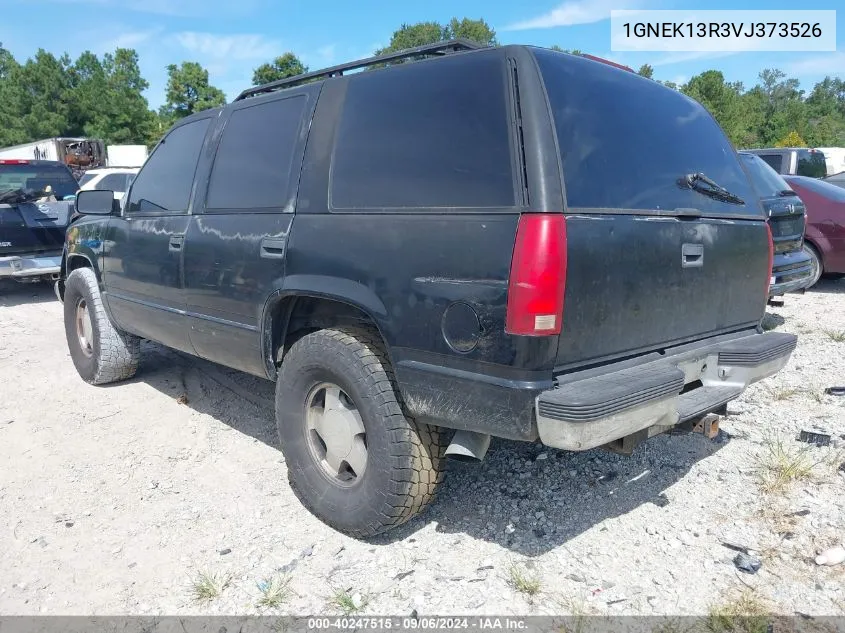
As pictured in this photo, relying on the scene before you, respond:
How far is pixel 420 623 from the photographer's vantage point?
7.97ft

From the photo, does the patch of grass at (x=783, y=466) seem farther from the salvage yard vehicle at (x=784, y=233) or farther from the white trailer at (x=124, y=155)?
the white trailer at (x=124, y=155)

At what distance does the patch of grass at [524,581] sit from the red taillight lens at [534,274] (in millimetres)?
1061

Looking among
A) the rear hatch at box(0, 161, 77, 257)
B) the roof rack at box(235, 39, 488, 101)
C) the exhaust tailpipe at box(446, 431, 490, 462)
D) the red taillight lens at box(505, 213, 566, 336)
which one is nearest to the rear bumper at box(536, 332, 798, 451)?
the red taillight lens at box(505, 213, 566, 336)

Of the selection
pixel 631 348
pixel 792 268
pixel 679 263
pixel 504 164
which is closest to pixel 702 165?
pixel 679 263

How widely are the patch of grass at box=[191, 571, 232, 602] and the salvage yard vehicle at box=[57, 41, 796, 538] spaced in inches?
20.8

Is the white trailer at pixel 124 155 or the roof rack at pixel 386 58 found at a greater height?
the white trailer at pixel 124 155

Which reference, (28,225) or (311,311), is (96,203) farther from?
(28,225)

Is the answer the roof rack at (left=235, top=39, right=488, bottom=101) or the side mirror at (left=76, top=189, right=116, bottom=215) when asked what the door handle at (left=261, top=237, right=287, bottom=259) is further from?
the side mirror at (left=76, top=189, right=116, bottom=215)

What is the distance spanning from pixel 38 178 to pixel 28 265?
2.03 m

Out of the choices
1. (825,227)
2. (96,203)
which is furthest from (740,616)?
(825,227)

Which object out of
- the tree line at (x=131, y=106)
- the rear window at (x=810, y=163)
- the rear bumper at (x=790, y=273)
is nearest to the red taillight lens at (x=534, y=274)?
the rear bumper at (x=790, y=273)

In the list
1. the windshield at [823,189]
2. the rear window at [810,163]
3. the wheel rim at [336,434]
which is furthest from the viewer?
the rear window at [810,163]

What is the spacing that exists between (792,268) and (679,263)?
4320 millimetres

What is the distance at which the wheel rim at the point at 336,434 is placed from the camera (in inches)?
114
